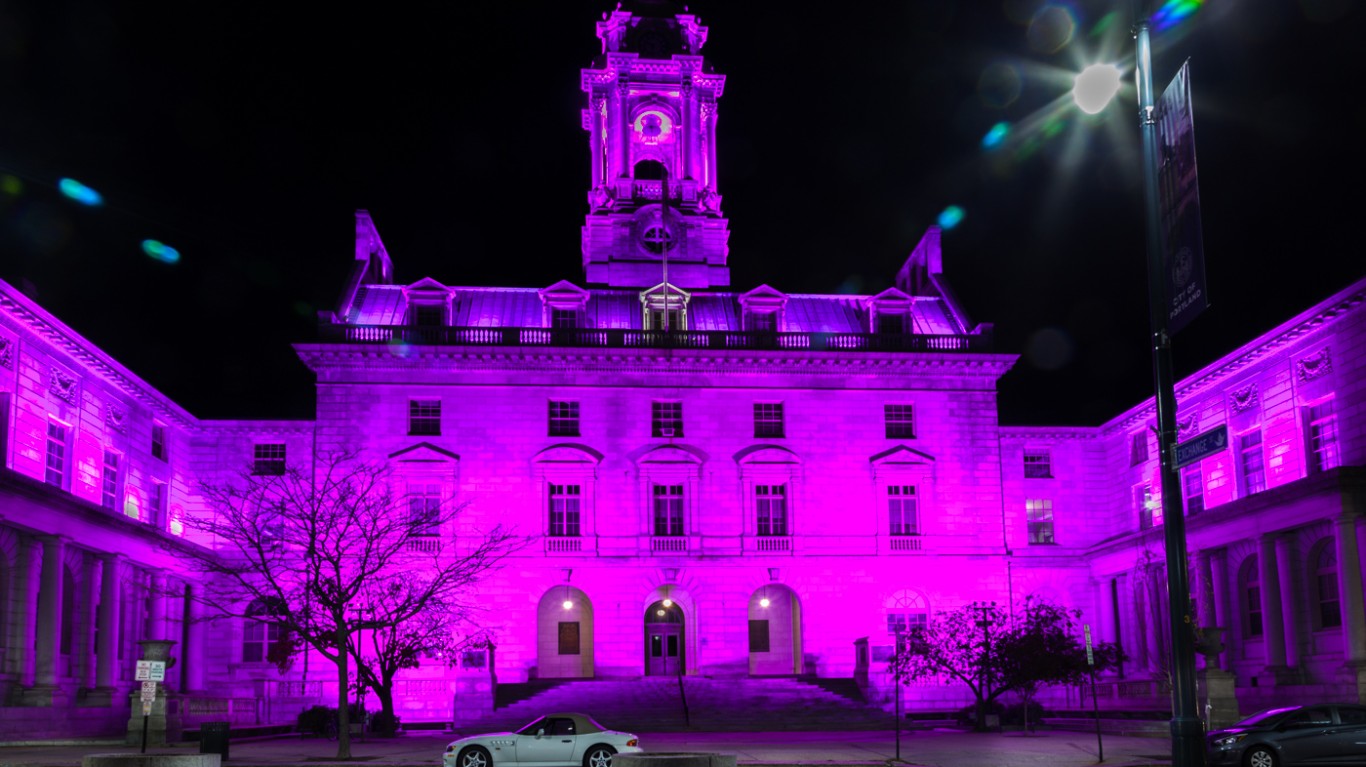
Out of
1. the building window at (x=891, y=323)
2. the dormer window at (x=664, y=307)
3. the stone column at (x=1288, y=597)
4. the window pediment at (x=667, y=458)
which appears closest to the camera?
the stone column at (x=1288, y=597)

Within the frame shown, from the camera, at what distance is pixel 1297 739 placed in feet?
83.7

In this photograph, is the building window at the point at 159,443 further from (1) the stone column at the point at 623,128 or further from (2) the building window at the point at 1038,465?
(2) the building window at the point at 1038,465

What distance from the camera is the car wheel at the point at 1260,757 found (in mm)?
25531

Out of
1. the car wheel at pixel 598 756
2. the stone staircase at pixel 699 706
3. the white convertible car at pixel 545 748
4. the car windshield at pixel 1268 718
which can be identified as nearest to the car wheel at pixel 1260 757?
the car windshield at pixel 1268 718

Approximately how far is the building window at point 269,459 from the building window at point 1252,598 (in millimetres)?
37693

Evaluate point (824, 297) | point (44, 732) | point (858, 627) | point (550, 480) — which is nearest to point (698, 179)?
point (824, 297)

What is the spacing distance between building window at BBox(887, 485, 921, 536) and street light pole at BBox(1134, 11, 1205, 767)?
38.4 m

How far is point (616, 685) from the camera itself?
4806cm

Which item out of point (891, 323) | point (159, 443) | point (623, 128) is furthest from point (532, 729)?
point (623, 128)

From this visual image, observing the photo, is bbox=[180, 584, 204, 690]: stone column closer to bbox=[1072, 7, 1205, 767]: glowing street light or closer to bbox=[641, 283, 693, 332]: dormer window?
bbox=[641, 283, 693, 332]: dormer window

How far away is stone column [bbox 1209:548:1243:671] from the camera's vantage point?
46812 mm

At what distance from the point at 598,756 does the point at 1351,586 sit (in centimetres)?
2402

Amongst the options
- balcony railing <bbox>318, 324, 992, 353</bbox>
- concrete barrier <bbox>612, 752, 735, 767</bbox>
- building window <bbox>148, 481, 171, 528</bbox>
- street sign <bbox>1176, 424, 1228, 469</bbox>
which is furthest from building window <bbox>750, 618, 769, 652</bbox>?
street sign <bbox>1176, 424, 1228, 469</bbox>

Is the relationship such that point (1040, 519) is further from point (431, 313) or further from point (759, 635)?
point (431, 313)
